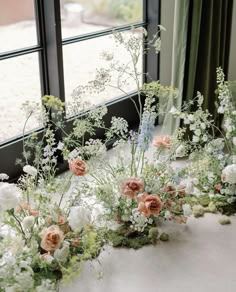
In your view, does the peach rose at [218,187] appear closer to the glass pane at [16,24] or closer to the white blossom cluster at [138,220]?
the white blossom cluster at [138,220]

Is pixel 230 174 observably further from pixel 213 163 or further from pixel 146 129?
pixel 146 129

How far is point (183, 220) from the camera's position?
2.66 m

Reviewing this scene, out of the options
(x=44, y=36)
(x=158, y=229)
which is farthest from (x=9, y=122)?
(x=158, y=229)

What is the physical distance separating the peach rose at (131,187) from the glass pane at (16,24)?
3.17 feet

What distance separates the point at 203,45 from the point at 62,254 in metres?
1.81

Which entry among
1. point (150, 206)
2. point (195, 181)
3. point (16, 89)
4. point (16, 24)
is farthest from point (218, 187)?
point (16, 24)

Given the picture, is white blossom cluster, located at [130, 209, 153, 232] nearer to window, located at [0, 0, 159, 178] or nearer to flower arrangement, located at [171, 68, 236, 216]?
flower arrangement, located at [171, 68, 236, 216]

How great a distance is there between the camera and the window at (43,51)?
2.87m

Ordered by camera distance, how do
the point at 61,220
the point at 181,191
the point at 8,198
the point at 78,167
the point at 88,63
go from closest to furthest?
the point at 8,198 < the point at 61,220 < the point at 78,167 < the point at 181,191 < the point at 88,63

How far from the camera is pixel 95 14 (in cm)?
336

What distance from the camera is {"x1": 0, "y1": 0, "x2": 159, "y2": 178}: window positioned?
2869 mm

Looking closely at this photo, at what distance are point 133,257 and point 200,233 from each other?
383 mm

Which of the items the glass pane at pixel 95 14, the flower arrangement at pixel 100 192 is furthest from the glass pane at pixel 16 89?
the glass pane at pixel 95 14

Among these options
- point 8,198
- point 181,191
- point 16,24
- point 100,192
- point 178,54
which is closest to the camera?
point 8,198
